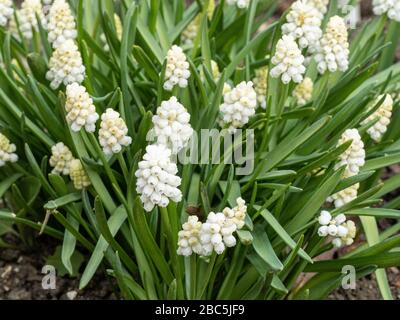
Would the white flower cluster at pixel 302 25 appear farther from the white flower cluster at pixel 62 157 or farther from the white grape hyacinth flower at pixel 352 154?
the white flower cluster at pixel 62 157

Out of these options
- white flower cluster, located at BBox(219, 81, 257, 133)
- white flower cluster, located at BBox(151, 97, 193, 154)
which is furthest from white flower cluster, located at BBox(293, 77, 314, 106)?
white flower cluster, located at BBox(151, 97, 193, 154)

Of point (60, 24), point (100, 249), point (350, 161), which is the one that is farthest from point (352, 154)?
point (60, 24)

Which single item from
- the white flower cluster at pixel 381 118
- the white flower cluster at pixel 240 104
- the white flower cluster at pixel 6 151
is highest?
the white flower cluster at pixel 381 118

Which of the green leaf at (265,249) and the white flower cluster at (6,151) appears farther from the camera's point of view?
the white flower cluster at (6,151)

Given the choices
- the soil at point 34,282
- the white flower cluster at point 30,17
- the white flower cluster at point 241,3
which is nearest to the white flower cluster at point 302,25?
the white flower cluster at point 241,3

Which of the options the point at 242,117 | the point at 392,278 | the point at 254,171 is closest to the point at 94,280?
the point at 254,171

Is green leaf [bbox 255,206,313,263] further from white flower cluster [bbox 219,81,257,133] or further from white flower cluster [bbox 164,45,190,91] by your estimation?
white flower cluster [bbox 164,45,190,91]
